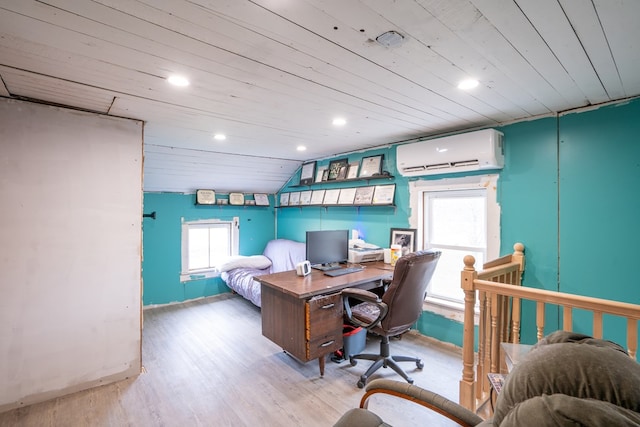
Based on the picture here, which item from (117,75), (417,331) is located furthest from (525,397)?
(417,331)

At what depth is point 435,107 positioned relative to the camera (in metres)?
2.23

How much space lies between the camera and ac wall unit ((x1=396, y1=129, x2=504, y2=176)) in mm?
2526

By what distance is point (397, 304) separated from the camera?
90.0 inches

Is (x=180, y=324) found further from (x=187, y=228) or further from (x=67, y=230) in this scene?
(x=67, y=230)

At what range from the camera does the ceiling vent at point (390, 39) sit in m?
1.28

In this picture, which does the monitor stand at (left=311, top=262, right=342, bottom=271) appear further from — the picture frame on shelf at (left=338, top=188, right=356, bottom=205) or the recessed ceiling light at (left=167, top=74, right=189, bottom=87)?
the recessed ceiling light at (left=167, top=74, right=189, bottom=87)

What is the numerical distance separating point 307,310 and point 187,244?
117 inches

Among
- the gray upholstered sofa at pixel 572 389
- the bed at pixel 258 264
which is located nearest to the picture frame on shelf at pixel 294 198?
the bed at pixel 258 264

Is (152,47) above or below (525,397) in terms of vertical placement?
above

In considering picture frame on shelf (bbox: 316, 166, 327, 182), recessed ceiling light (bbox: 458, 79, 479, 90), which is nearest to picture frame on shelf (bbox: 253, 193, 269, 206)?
picture frame on shelf (bbox: 316, 166, 327, 182)

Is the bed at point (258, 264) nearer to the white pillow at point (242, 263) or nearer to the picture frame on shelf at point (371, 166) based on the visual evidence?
the white pillow at point (242, 263)

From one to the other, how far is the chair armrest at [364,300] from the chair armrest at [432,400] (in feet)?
3.09

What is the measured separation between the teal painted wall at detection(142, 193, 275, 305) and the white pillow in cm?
41

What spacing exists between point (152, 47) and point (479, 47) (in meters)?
1.51
